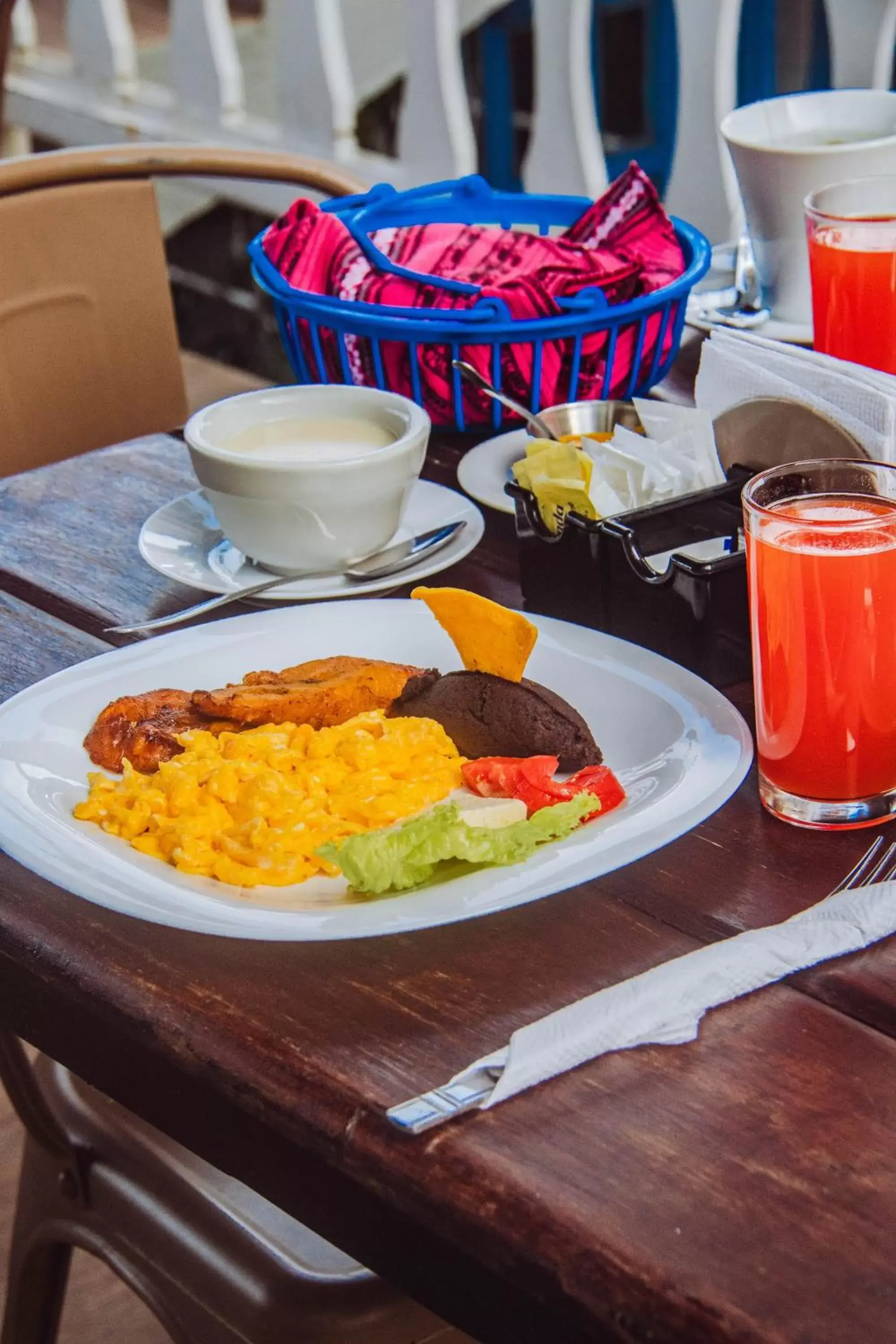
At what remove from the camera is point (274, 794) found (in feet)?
2.66

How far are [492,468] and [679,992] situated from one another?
0.70m

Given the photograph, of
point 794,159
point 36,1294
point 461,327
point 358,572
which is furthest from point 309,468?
point 36,1294

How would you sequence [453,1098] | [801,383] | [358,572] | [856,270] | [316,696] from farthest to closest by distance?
[856,270]
[358,572]
[801,383]
[316,696]
[453,1098]

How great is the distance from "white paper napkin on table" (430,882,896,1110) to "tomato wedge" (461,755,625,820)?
12 cm

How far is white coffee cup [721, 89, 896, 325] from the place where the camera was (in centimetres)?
143

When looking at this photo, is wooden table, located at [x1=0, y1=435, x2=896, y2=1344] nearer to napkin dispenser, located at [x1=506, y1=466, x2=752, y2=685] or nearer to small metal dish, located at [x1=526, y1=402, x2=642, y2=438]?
napkin dispenser, located at [x1=506, y1=466, x2=752, y2=685]

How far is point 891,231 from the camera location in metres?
Result: 1.22

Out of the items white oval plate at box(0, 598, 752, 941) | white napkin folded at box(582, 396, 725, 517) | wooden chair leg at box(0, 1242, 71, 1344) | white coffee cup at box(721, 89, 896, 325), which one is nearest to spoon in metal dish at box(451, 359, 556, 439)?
white napkin folded at box(582, 396, 725, 517)

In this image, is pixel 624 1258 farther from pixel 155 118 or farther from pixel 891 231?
pixel 155 118

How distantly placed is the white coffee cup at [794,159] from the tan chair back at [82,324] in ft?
2.41

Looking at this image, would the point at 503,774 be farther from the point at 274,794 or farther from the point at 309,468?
the point at 309,468

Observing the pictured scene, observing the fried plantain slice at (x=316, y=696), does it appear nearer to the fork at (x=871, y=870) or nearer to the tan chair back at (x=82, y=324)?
the fork at (x=871, y=870)

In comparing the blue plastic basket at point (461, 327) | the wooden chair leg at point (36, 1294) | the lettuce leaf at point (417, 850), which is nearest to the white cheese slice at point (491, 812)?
the lettuce leaf at point (417, 850)

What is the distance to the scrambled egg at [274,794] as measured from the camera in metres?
0.79
